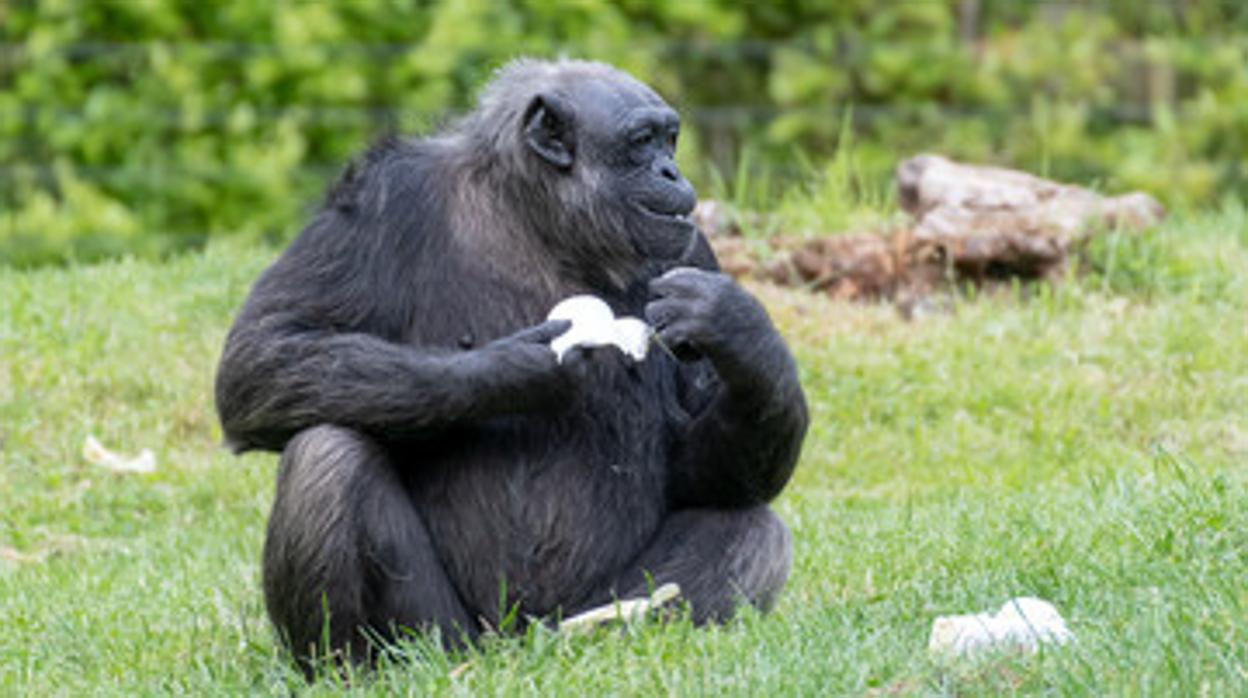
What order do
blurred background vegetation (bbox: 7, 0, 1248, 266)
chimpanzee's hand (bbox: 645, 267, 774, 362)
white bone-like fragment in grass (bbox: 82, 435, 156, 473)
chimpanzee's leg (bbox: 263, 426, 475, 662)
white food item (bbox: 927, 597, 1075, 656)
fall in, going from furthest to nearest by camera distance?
blurred background vegetation (bbox: 7, 0, 1248, 266)
white bone-like fragment in grass (bbox: 82, 435, 156, 473)
chimpanzee's hand (bbox: 645, 267, 774, 362)
chimpanzee's leg (bbox: 263, 426, 475, 662)
white food item (bbox: 927, 597, 1075, 656)

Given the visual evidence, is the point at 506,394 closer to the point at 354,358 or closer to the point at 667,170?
the point at 354,358

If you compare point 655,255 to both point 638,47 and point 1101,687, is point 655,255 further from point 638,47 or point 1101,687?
point 638,47

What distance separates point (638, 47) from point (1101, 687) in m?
12.7

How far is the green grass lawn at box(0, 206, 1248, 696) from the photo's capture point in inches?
184

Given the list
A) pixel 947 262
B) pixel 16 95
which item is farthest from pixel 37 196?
pixel 947 262

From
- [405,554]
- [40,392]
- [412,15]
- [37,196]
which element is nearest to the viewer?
[405,554]

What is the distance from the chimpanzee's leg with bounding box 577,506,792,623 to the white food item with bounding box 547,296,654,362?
1.89ft

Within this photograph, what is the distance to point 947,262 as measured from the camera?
10133 millimetres

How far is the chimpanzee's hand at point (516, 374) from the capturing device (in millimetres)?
5027

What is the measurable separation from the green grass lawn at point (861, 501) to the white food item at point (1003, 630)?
0.07 meters

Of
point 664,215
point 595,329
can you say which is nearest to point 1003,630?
point 595,329

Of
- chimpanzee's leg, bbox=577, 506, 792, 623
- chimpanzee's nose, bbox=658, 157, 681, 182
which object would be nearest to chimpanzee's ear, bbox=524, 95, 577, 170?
chimpanzee's nose, bbox=658, 157, 681, 182

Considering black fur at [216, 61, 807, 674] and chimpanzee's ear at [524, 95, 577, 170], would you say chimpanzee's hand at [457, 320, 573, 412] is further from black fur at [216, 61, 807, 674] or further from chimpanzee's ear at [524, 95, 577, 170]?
chimpanzee's ear at [524, 95, 577, 170]

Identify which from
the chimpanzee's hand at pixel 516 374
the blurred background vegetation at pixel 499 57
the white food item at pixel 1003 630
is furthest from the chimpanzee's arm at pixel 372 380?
the blurred background vegetation at pixel 499 57
